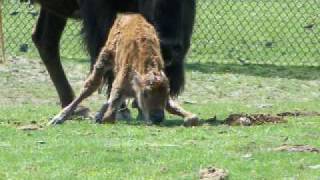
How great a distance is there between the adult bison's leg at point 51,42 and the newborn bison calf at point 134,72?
5.51ft

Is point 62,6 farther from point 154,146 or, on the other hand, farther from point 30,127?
point 154,146

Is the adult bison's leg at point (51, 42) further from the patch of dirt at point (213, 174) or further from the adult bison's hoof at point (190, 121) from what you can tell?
the patch of dirt at point (213, 174)

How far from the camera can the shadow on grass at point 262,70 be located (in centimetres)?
1263

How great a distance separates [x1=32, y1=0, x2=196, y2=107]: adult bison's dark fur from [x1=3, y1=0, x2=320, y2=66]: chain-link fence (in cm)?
413

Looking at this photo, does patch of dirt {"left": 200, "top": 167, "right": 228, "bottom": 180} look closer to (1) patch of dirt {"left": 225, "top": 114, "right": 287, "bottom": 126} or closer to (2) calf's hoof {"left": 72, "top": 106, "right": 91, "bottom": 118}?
(1) patch of dirt {"left": 225, "top": 114, "right": 287, "bottom": 126}

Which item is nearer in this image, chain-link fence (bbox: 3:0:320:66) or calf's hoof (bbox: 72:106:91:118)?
calf's hoof (bbox: 72:106:91:118)

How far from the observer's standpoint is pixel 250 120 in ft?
25.3

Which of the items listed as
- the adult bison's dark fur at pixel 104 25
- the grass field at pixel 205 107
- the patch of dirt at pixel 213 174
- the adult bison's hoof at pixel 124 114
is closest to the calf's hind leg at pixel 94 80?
the grass field at pixel 205 107

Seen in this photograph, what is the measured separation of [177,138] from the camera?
263 inches

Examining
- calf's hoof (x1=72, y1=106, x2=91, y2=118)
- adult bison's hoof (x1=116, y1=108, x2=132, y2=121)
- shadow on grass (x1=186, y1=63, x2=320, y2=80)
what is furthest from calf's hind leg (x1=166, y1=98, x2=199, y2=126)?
shadow on grass (x1=186, y1=63, x2=320, y2=80)

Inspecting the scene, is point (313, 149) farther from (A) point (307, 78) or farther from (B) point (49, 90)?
(A) point (307, 78)

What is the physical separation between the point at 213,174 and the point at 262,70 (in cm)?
789

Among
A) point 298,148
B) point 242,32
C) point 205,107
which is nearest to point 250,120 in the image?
point 298,148

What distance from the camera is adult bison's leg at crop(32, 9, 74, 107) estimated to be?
30.4 feet
